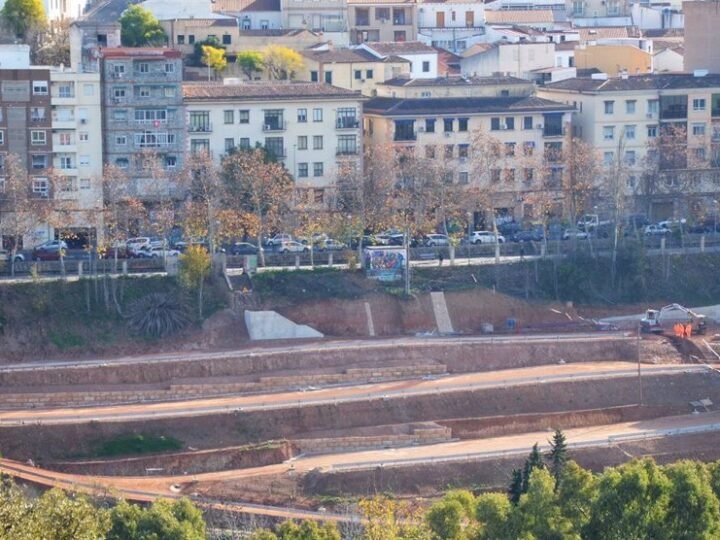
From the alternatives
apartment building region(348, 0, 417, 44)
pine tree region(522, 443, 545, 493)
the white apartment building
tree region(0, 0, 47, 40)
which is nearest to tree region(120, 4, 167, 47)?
tree region(0, 0, 47, 40)

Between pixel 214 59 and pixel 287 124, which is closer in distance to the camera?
pixel 287 124

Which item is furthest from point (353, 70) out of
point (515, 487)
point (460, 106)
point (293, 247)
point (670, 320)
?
point (515, 487)

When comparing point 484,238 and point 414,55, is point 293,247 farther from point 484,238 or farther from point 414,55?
point 414,55

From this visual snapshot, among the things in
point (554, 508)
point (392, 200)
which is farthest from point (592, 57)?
point (554, 508)

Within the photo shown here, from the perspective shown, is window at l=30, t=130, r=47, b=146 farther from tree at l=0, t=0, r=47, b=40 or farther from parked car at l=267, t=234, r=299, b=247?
tree at l=0, t=0, r=47, b=40

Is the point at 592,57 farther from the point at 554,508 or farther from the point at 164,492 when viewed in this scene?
the point at 554,508

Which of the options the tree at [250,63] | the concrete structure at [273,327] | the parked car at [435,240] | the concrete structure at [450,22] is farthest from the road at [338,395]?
the concrete structure at [450,22]
